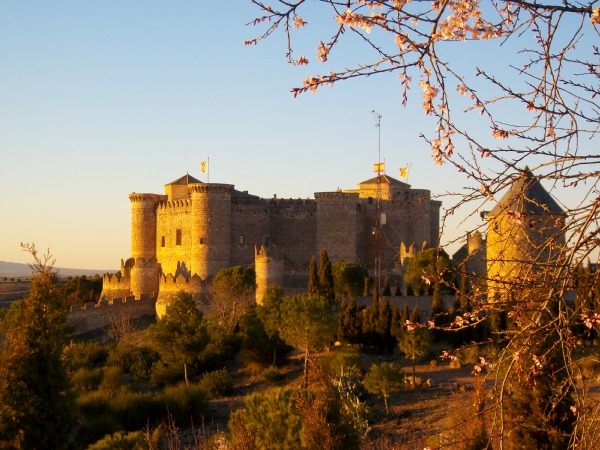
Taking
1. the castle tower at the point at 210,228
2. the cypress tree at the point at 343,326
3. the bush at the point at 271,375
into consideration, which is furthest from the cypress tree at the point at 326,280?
the castle tower at the point at 210,228

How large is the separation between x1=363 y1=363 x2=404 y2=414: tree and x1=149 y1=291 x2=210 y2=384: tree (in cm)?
663

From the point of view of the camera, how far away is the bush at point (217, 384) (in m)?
20.9

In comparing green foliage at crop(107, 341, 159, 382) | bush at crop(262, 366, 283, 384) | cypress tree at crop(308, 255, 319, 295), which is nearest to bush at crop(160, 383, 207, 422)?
bush at crop(262, 366, 283, 384)

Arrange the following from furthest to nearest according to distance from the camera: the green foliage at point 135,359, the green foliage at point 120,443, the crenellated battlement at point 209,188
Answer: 1. the crenellated battlement at point 209,188
2. the green foliage at point 135,359
3. the green foliage at point 120,443

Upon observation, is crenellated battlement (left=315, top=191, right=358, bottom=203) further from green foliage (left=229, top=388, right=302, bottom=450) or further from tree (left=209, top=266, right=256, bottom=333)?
green foliage (left=229, top=388, right=302, bottom=450)

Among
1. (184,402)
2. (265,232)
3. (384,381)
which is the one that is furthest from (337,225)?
(384,381)

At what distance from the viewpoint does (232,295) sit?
96.2 feet

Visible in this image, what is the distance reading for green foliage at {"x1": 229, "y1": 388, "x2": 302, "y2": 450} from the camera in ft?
37.2

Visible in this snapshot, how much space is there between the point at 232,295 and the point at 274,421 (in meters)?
17.4

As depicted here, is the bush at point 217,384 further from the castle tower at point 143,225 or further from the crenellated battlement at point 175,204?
the castle tower at point 143,225

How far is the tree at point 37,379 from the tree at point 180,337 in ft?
37.7

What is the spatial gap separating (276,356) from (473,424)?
1347 cm

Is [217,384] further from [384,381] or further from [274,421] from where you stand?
[274,421]

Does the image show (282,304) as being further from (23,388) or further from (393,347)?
(23,388)
